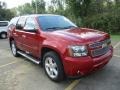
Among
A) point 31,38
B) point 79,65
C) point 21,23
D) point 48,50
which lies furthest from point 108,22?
point 79,65

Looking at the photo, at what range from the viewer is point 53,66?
556 centimetres

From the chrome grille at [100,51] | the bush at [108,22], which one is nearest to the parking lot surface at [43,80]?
the chrome grille at [100,51]

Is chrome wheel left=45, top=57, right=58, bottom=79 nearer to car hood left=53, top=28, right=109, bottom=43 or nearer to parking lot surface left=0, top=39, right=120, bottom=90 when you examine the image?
parking lot surface left=0, top=39, right=120, bottom=90

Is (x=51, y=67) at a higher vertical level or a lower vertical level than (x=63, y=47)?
lower

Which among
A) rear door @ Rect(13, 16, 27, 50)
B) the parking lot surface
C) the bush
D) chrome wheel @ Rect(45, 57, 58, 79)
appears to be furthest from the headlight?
the bush

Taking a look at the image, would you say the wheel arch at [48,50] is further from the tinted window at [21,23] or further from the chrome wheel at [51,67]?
the tinted window at [21,23]

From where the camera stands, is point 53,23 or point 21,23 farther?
point 21,23

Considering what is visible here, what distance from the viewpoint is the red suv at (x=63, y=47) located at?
4.88m

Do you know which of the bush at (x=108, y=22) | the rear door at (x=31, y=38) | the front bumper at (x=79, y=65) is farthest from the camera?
the bush at (x=108, y=22)

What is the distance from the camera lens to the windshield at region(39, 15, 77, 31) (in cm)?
624

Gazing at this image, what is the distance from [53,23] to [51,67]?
156 centimetres

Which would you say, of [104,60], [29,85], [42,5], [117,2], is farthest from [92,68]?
[42,5]

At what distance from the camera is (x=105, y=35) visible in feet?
18.4

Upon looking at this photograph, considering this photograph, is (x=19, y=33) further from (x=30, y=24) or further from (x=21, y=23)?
(x=30, y=24)
